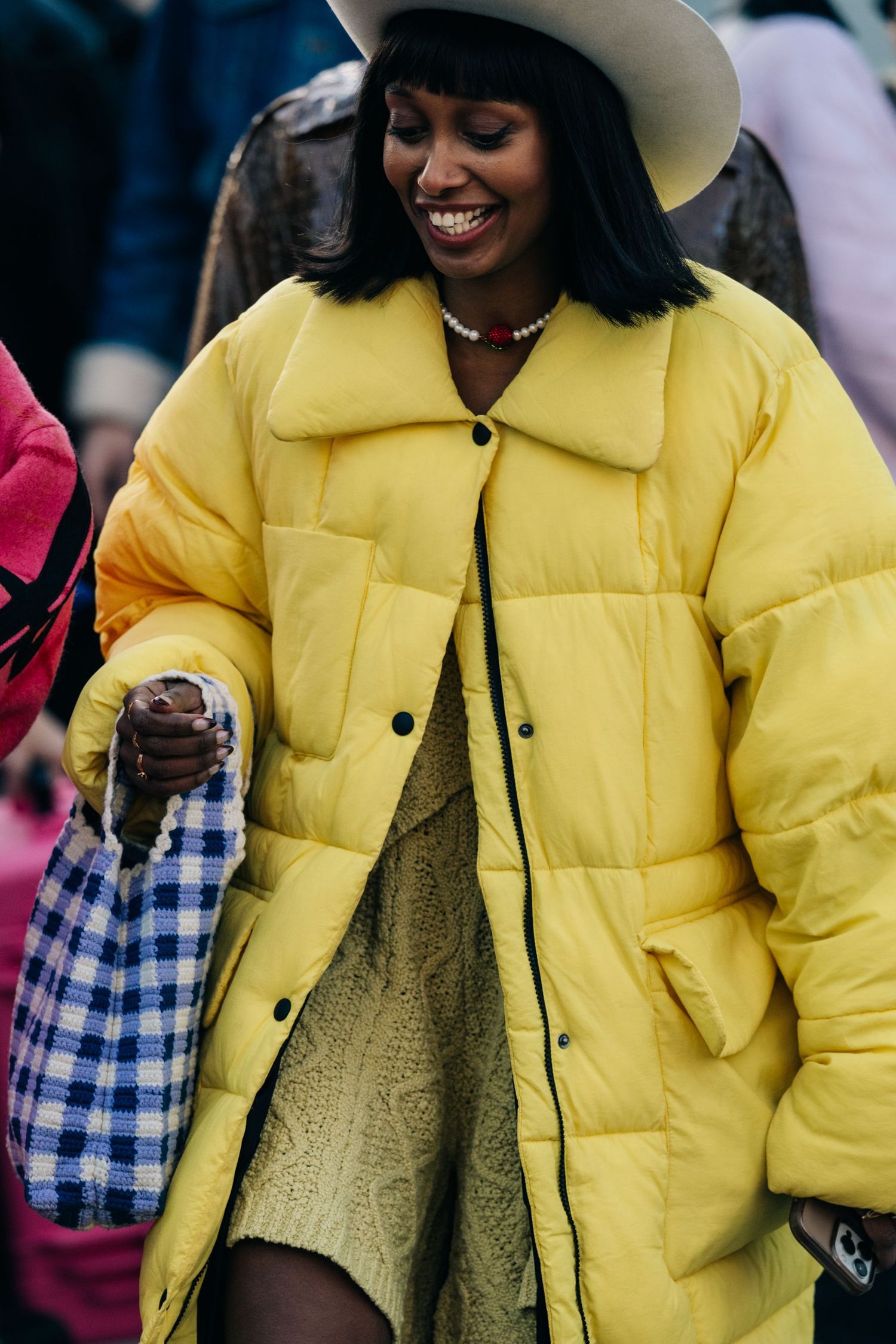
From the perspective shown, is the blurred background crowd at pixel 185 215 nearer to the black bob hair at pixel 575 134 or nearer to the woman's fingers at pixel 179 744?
the woman's fingers at pixel 179 744

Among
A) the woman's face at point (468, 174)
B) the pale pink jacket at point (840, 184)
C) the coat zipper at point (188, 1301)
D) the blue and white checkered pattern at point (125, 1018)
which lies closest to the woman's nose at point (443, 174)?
the woman's face at point (468, 174)

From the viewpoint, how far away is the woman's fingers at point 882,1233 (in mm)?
2164

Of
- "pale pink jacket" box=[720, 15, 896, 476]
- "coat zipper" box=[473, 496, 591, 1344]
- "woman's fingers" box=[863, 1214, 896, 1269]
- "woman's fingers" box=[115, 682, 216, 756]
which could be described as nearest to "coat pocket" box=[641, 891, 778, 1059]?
"coat zipper" box=[473, 496, 591, 1344]

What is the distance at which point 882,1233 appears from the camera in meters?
2.16

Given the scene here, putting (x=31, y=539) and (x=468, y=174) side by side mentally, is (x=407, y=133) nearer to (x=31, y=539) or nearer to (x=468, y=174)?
(x=468, y=174)

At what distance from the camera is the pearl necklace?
2.29 m

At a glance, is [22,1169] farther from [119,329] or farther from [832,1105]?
[119,329]

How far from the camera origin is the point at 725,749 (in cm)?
226

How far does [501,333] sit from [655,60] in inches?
15.4

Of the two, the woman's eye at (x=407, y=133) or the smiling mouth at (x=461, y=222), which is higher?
the woman's eye at (x=407, y=133)

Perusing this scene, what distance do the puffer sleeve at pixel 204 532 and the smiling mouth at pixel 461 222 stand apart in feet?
1.29

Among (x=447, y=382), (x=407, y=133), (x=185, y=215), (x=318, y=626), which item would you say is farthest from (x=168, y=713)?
(x=185, y=215)

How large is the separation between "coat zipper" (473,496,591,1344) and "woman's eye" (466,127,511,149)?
431 mm

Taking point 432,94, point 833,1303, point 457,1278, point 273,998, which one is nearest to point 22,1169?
point 273,998
